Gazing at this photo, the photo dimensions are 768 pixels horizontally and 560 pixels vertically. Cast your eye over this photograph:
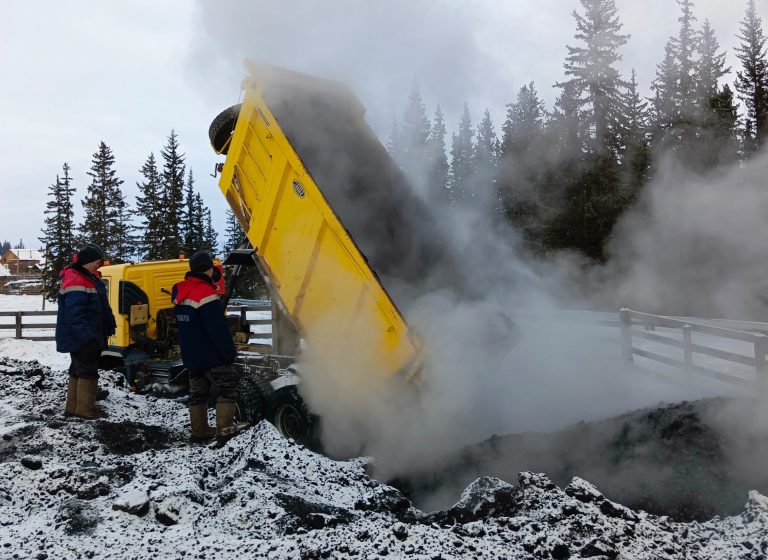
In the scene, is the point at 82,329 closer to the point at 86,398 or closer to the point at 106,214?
the point at 86,398

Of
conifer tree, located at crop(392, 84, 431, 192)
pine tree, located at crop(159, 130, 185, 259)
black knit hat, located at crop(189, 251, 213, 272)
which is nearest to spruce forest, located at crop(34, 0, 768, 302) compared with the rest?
conifer tree, located at crop(392, 84, 431, 192)

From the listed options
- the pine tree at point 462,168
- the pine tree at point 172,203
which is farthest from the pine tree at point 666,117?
the pine tree at point 172,203

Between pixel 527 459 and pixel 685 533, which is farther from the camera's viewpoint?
pixel 527 459

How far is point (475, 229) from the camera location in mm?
7027

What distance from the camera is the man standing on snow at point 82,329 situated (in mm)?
5281

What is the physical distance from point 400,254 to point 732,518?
4132 mm

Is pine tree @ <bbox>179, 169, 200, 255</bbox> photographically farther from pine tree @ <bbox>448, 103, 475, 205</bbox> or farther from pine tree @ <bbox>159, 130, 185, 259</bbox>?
pine tree @ <bbox>448, 103, 475, 205</bbox>

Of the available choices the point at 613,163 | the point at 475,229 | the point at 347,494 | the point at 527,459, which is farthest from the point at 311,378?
the point at 613,163

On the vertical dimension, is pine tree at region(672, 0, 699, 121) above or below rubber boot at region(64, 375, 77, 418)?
above

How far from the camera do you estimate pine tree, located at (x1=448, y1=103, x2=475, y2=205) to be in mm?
8055

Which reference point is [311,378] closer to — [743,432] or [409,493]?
[409,493]

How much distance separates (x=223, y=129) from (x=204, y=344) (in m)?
2.76

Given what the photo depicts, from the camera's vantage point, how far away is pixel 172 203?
34.6 m

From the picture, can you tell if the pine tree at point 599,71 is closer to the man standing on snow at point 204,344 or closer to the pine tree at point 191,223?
the man standing on snow at point 204,344
